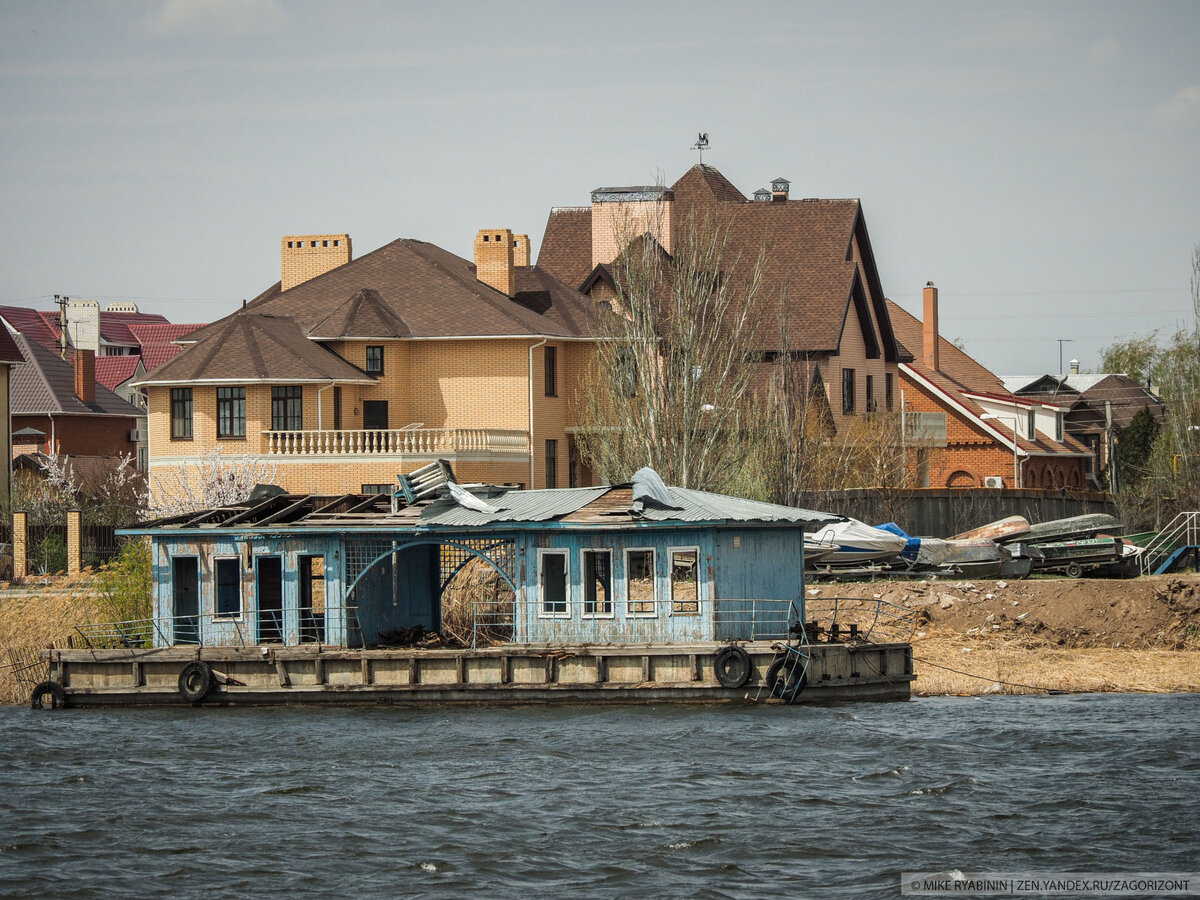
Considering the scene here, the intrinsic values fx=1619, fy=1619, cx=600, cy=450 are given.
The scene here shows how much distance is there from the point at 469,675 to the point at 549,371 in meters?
23.7

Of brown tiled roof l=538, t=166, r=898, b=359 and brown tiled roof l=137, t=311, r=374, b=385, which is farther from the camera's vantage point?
brown tiled roof l=538, t=166, r=898, b=359

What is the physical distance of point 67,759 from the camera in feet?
96.2

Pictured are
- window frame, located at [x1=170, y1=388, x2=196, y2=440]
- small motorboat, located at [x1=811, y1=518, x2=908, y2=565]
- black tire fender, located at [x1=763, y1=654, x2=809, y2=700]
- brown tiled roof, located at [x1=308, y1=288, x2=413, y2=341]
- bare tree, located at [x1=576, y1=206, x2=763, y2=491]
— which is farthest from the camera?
brown tiled roof, located at [x1=308, y1=288, x2=413, y2=341]

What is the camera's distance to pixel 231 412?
171 ft

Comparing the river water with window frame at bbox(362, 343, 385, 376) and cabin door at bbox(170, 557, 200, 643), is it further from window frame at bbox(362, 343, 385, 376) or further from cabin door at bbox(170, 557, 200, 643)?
window frame at bbox(362, 343, 385, 376)

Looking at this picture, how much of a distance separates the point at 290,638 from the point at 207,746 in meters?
5.07

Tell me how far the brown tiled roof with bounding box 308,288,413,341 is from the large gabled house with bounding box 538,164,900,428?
28.6 ft

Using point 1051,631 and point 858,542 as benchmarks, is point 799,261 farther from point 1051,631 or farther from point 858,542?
point 1051,631

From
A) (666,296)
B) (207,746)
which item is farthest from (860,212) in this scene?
(207,746)

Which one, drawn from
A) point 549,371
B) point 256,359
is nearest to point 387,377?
point 256,359

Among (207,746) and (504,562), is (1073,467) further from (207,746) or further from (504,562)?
(207,746)

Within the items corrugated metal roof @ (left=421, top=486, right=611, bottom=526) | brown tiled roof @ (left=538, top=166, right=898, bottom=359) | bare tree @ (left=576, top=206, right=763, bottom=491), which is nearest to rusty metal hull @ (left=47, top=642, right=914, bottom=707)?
corrugated metal roof @ (left=421, top=486, right=611, bottom=526)

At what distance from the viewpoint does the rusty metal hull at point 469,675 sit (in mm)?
31828

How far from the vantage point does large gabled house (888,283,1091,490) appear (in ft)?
208
